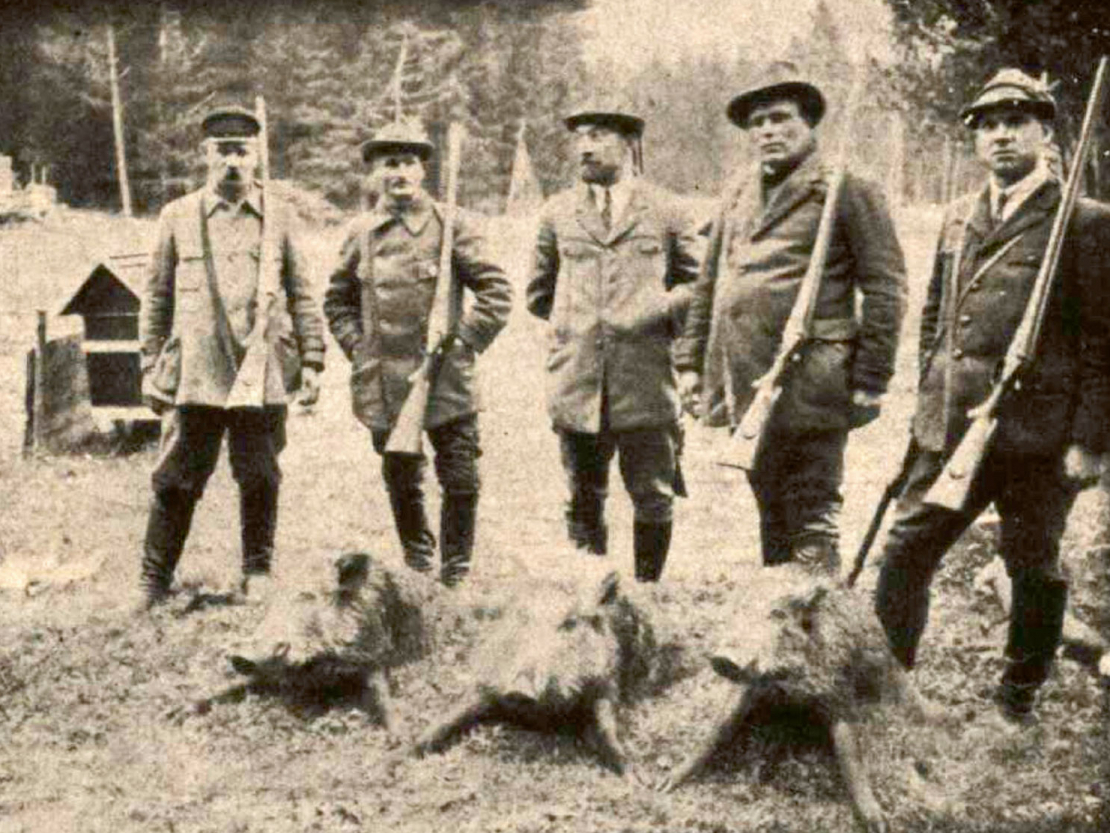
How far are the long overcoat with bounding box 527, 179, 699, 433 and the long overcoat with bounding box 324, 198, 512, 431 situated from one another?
44cm

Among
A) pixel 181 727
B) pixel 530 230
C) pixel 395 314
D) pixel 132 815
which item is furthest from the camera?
pixel 530 230

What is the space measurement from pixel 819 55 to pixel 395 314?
3.56 metres

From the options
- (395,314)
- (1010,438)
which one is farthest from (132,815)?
(1010,438)

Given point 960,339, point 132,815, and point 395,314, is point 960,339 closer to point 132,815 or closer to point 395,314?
point 395,314

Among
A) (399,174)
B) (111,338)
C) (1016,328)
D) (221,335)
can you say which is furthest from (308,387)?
(111,338)

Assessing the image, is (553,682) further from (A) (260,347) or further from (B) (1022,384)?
(A) (260,347)

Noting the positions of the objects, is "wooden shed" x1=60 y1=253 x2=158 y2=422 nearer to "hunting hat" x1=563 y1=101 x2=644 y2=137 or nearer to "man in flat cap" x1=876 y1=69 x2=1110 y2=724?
"hunting hat" x1=563 y1=101 x2=644 y2=137

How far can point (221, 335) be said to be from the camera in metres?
6.25

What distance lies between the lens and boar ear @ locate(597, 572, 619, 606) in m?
5.00

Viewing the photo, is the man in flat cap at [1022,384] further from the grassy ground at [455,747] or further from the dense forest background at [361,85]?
the dense forest background at [361,85]

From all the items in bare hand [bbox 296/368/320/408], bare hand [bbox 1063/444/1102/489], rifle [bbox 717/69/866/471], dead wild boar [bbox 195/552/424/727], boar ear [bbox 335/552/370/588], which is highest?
rifle [bbox 717/69/866/471]

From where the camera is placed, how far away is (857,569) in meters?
5.39

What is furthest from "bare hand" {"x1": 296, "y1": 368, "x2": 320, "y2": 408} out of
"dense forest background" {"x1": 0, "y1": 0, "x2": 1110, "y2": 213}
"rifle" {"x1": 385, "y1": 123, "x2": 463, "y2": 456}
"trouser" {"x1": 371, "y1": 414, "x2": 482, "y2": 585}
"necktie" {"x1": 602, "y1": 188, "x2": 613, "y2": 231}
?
"dense forest background" {"x1": 0, "y1": 0, "x2": 1110, "y2": 213}

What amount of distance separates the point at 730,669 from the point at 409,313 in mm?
2569
